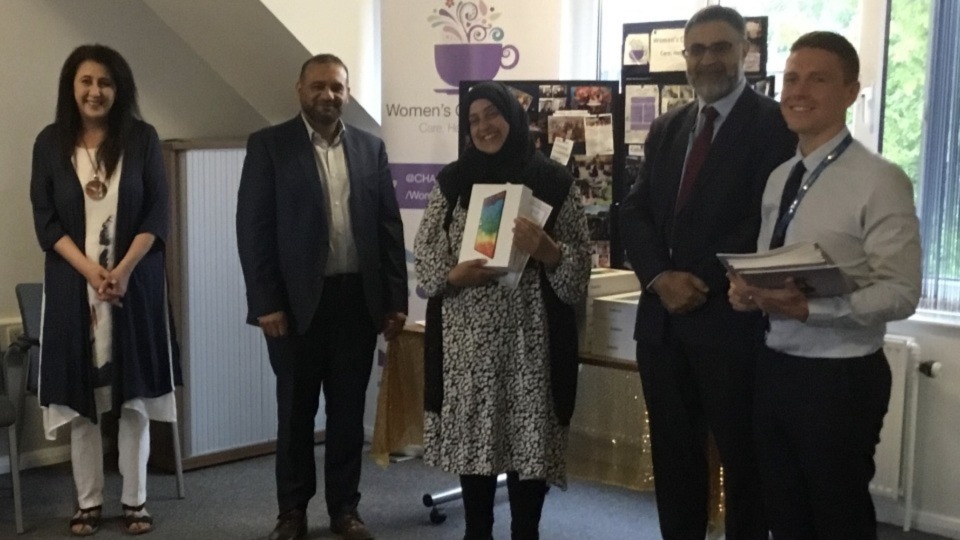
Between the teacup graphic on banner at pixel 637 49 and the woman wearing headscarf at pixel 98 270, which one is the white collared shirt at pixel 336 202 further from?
the teacup graphic on banner at pixel 637 49

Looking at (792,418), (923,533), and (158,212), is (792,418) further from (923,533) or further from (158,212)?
(158,212)

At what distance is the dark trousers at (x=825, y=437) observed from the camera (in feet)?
7.89

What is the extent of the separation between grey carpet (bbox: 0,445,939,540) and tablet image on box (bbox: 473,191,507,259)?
3.87 feet

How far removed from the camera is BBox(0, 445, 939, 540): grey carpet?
12.5 feet

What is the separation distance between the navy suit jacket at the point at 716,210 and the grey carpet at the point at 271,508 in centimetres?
127

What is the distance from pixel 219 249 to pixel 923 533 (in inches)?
116

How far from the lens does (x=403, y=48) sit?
4.42 m

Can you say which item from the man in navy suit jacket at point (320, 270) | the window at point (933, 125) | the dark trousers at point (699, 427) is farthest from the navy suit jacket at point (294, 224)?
the window at point (933, 125)

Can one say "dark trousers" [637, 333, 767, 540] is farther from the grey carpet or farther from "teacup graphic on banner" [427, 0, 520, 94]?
"teacup graphic on banner" [427, 0, 520, 94]

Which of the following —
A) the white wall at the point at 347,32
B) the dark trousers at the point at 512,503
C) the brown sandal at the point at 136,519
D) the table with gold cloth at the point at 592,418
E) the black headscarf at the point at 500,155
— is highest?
the white wall at the point at 347,32

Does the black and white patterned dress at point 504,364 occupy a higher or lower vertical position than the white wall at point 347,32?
lower

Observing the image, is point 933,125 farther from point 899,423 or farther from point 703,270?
point 703,270

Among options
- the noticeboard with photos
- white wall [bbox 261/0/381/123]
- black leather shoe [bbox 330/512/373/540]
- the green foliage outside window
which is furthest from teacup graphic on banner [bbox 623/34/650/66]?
black leather shoe [bbox 330/512/373/540]

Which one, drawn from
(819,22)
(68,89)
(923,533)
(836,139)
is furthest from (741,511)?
(68,89)
